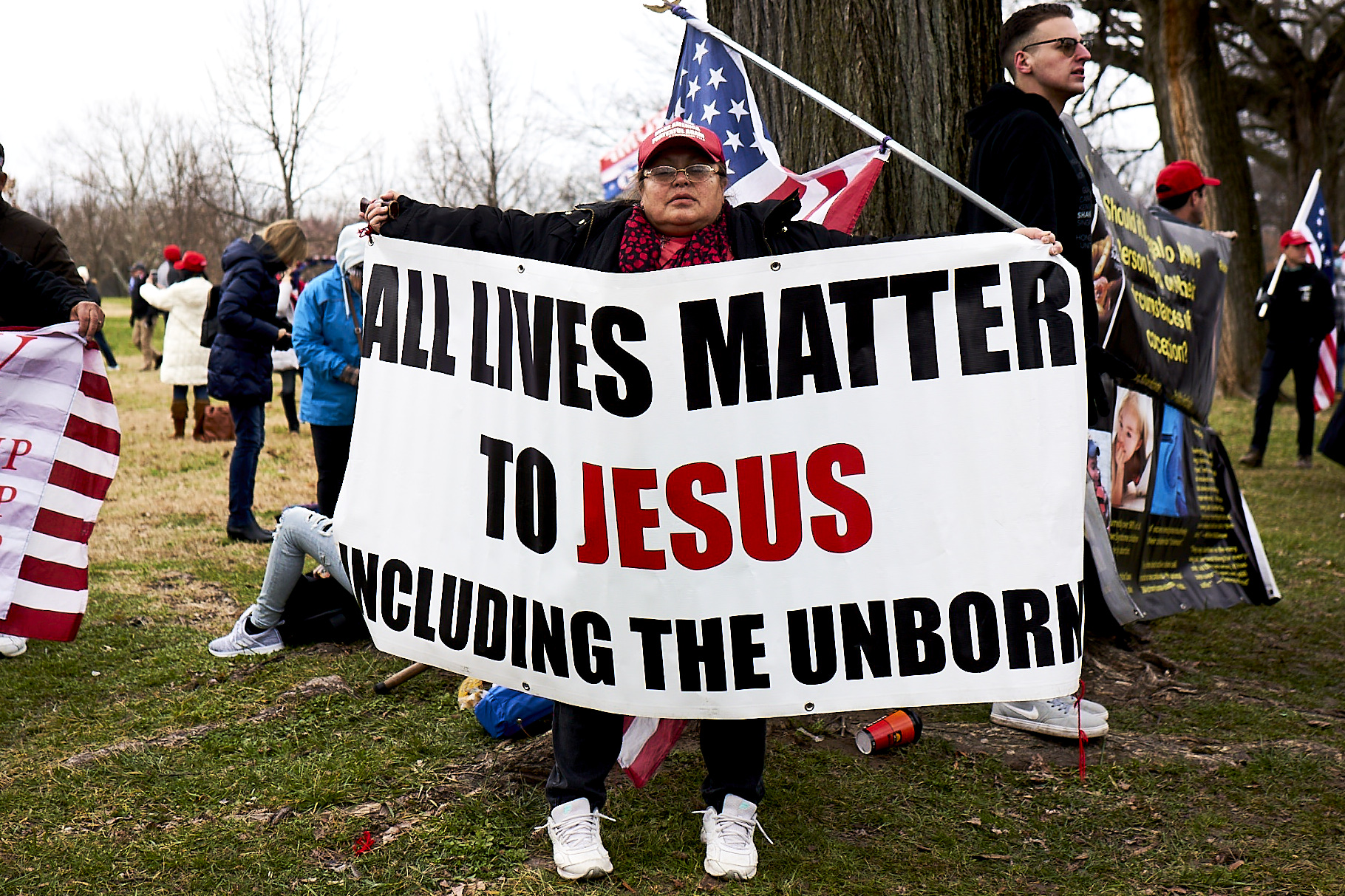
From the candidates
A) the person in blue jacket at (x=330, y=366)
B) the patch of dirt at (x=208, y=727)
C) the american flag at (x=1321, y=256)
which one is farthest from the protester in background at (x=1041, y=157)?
the american flag at (x=1321, y=256)

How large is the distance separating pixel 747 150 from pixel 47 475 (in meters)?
3.02

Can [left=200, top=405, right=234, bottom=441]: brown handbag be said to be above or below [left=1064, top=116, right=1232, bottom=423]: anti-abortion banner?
below

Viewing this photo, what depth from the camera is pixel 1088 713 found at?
12.8 feet

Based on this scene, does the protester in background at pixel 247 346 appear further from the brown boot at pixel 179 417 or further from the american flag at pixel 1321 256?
the american flag at pixel 1321 256

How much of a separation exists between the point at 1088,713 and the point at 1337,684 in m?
1.42

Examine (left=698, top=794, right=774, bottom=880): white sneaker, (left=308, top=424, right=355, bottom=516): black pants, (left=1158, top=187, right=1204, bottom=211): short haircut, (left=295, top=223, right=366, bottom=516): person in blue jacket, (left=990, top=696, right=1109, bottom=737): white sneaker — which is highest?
(left=1158, top=187, right=1204, bottom=211): short haircut

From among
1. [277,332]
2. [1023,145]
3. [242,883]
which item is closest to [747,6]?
[1023,145]

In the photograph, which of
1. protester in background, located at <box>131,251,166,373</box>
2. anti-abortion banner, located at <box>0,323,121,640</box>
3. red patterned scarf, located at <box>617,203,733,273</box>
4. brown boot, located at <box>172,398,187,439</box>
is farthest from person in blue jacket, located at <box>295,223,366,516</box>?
protester in background, located at <box>131,251,166,373</box>

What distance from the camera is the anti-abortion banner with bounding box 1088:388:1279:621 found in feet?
15.3

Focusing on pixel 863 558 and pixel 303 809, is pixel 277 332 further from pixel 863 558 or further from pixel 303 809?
pixel 863 558

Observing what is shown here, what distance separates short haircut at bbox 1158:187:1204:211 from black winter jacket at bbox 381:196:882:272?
3332 mm

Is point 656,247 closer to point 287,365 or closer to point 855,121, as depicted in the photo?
point 855,121

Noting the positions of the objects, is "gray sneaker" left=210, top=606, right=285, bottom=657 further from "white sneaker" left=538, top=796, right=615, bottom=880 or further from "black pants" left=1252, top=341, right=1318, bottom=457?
"black pants" left=1252, top=341, right=1318, bottom=457

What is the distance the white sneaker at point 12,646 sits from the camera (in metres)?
4.92
